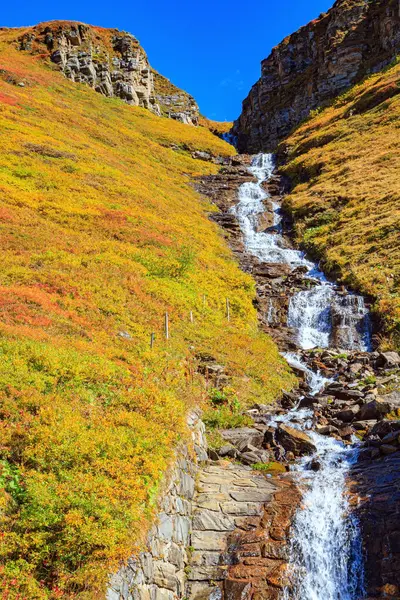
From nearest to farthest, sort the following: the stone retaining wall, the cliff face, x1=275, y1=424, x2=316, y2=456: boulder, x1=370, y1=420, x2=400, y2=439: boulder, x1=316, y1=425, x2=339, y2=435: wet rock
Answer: the stone retaining wall
x1=370, y1=420, x2=400, y2=439: boulder
x1=275, y1=424, x2=316, y2=456: boulder
x1=316, y1=425, x2=339, y2=435: wet rock
the cliff face

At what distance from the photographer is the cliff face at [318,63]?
72.5 m

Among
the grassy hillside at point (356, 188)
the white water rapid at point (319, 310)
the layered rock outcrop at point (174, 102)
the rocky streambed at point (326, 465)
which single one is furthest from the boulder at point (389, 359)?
the layered rock outcrop at point (174, 102)

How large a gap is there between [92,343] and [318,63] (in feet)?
282

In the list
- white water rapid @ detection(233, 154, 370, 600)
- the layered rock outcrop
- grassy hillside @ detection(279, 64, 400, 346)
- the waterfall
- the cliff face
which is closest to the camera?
the waterfall

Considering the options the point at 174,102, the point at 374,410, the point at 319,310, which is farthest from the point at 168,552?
the point at 174,102

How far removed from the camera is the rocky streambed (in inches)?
393

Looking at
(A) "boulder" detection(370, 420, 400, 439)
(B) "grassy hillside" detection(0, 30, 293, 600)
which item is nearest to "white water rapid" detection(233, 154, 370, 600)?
(A) "boulder" detection(370, 420, 400, 439)

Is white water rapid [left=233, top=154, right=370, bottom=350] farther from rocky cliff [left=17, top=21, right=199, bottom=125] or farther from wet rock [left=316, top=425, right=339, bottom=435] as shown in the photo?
rocky cliff [left=17, top=21, right=199, bottom=125]

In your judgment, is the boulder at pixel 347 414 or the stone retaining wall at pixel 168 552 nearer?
the stone retaining wall at pixel 168 552

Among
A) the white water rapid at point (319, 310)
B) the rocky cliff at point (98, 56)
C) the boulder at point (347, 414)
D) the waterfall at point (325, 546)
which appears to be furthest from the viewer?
the rocky cliff at point (98, 56)

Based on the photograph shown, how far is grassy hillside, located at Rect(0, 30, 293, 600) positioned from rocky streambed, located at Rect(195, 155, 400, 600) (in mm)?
2344

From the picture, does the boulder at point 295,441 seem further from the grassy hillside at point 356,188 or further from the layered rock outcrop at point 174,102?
the layered rock outcrop at point 174,102

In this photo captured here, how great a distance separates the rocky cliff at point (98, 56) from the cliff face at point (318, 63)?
2478 centimetres

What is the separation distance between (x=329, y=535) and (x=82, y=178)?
34.9 metres
